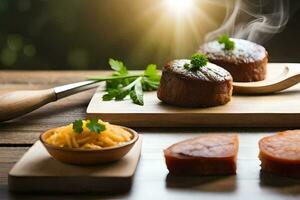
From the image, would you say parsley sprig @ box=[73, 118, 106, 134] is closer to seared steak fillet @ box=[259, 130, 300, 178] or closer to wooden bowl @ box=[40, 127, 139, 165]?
wooden bowl @ box=[40, 127, 139, 165]

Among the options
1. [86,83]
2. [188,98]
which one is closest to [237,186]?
[188,98]

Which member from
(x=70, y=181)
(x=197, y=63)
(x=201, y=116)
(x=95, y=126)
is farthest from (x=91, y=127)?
(x=197, y=63)

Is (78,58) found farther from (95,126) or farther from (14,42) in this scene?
(95,126)

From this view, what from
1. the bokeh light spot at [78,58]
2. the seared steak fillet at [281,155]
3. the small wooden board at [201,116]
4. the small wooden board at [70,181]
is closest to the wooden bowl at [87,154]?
the small wooden board at [70,181]

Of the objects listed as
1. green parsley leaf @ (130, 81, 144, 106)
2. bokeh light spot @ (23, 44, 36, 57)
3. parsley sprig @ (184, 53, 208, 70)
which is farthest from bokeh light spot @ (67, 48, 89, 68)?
parsley sprig @ (184, 53, 208, 70)

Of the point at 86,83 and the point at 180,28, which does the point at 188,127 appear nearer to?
the point at 86,83

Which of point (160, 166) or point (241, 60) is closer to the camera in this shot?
point (160, 166)

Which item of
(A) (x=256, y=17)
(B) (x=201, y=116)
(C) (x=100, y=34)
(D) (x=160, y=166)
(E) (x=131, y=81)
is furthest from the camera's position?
(C) (x=100, y=34)
